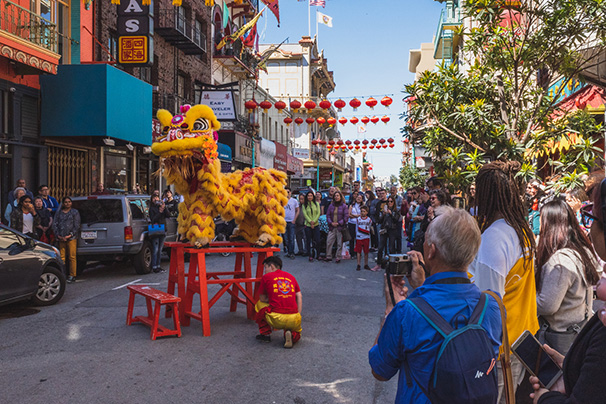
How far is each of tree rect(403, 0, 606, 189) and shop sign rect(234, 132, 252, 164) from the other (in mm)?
20963

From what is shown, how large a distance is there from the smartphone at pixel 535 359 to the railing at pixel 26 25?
13.2 meters

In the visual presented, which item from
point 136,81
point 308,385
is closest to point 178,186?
point 308,385

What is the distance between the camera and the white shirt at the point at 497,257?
9.29 feet

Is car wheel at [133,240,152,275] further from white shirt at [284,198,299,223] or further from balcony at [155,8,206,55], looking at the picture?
balcony at [155,8,206,55]

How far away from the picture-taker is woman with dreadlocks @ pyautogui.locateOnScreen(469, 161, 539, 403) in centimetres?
285

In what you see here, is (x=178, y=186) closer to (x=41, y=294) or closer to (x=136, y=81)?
(x=41, y=294)

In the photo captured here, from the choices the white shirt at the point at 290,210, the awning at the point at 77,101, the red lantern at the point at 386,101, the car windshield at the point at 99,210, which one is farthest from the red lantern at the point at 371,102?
the car windshield at the point at 99,210

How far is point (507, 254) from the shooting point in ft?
9.41

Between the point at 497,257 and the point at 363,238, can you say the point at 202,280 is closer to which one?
the point at 497,257

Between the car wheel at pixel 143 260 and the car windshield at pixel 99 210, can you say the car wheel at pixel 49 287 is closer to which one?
the car windshield at pixel 99 210

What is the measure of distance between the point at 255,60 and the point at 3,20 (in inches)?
814

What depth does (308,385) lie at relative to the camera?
4.84 m

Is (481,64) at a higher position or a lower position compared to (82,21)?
lower

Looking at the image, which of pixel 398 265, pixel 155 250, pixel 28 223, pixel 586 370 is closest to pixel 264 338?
pixel 398 265
